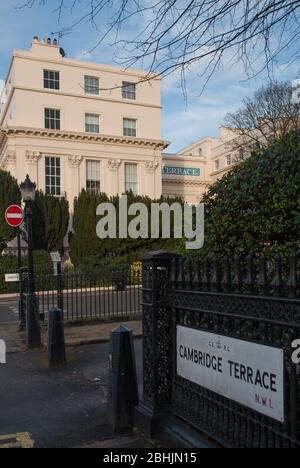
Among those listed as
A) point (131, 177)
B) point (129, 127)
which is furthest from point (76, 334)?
point (129, 127)

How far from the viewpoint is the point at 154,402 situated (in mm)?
4605

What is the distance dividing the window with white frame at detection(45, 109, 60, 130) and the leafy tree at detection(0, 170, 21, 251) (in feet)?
34.1

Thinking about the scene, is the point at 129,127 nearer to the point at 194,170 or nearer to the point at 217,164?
the point at 194,170

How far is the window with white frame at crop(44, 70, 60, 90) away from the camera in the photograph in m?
39.5

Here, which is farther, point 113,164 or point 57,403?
point 113,164

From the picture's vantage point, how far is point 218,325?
12.8 feet

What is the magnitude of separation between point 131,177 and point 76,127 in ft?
22.2

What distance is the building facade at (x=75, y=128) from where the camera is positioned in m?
38.5

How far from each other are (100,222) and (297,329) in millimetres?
33612

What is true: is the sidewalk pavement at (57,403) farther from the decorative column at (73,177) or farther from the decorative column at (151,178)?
the decorative column at (151,178)

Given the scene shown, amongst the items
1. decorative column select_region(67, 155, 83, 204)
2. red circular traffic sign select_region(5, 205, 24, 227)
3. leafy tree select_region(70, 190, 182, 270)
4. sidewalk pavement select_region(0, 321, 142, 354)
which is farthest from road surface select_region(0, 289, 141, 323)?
decorative column select_region(67, 155, 83, 204)
